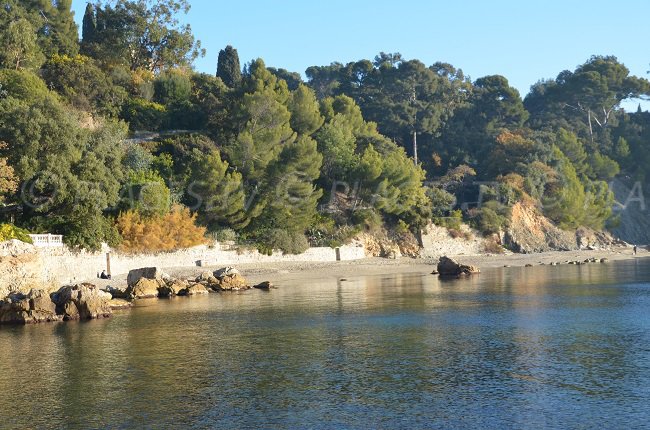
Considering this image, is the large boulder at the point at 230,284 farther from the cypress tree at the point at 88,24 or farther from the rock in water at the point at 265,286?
the cypress tree at the point at 88,24

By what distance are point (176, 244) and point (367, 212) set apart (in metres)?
23.6

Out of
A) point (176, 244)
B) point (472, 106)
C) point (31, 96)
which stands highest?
point (472, 106)

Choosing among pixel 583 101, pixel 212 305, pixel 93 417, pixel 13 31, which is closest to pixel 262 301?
pixel 212 305

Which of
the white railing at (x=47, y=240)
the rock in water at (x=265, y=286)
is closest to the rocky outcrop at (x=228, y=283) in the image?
the rock in water at (x=265, y=286)

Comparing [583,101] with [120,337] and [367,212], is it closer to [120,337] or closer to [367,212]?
[367,212]

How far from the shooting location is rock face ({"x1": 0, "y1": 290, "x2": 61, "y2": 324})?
3422 cm

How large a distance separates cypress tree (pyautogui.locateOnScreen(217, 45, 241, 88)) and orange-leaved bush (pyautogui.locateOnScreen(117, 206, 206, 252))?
35306mm

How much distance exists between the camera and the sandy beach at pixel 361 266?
185ft

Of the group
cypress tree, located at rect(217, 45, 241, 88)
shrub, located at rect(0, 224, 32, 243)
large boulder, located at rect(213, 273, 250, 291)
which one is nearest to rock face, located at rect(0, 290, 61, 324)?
A: shrub, located at rect(0, 224, 32, 243)

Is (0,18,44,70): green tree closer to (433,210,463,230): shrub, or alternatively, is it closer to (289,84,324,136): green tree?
(289,84,324,136): green tree

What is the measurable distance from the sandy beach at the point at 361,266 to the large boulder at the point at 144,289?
361cm

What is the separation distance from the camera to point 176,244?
56125 mm

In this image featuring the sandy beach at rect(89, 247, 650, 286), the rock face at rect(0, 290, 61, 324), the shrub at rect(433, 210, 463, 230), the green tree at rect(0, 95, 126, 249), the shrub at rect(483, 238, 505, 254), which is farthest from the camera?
the shrub at rect(483, 238, 505, 254)

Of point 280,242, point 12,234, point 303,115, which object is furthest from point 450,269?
point 12,234
